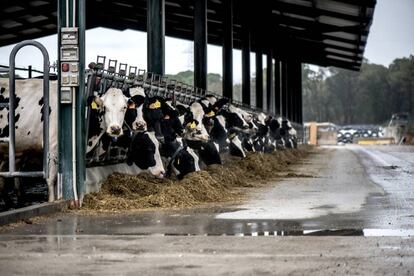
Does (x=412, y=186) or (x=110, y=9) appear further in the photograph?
(x=110, y=9)

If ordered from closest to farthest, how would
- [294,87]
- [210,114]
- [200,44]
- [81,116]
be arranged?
[81,116]
[210,114]
[200,44]
[294,87]

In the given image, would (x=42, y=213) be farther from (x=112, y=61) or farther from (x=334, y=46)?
(x=334, y=46)

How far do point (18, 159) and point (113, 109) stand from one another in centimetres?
185

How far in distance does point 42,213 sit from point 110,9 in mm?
26646

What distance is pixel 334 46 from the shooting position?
1811 inches

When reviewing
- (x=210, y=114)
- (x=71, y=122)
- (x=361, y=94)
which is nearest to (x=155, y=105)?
(x=71, y=122)

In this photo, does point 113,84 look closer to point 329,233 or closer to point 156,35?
point 156,35

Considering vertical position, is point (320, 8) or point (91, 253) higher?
point (320, 8)

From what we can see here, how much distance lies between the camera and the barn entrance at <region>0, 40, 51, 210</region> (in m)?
11.4

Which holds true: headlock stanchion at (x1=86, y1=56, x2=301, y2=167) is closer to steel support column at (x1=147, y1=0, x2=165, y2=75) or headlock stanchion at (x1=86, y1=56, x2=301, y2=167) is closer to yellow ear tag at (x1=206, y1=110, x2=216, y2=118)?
yellow ear tag at (x1=206, y1=110, x2=216, y2=118)

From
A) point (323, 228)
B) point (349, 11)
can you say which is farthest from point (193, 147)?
point (349, 11)

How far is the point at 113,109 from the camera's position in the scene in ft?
41.2

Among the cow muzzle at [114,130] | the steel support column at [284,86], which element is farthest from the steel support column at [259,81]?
the cow muzzle at [114,130]

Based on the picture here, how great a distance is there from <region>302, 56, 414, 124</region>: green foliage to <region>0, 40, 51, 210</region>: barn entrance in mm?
110703
